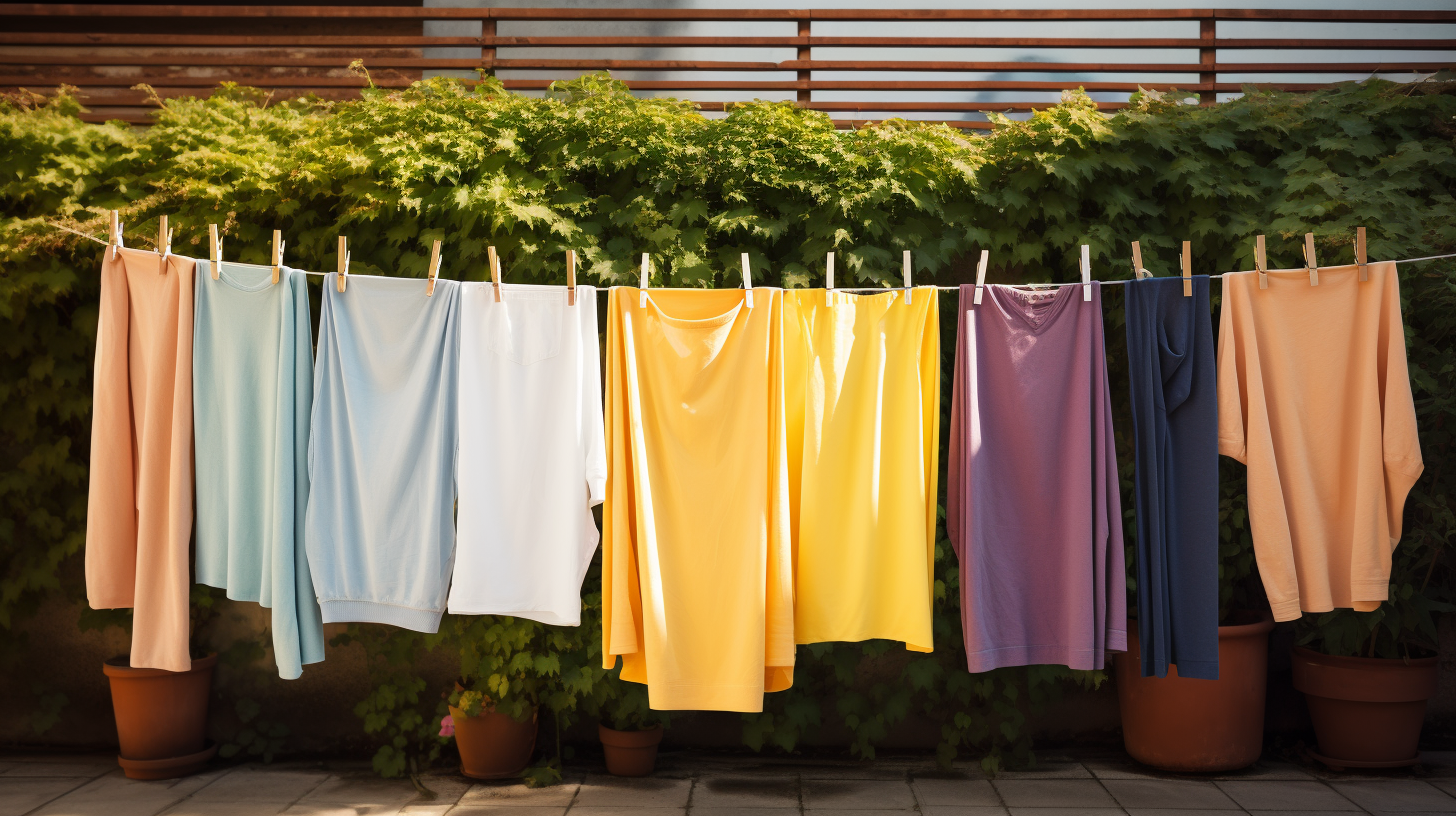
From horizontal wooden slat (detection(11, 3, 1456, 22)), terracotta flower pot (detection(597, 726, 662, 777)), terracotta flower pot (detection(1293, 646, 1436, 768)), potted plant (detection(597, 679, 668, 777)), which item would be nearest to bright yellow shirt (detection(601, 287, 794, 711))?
potted plant (detection(597, 679, 668, 777))

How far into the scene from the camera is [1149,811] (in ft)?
11.4

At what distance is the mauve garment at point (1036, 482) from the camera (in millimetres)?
2994

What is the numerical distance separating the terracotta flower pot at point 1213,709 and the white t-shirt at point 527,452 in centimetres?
255

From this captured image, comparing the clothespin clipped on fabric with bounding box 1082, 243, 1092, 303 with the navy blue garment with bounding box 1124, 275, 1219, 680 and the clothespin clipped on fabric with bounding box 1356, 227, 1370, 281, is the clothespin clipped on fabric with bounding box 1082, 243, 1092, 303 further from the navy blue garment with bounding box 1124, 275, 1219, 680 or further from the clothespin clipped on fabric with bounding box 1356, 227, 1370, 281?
the clothespin clipped on fabric with bounding box 1356, 227, 1370, 281

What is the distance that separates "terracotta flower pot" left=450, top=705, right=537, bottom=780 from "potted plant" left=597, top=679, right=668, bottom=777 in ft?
1.26

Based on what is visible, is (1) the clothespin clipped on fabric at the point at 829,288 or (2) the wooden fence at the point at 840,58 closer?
(1) the clothespin clipped on fabric at the point at 829,288

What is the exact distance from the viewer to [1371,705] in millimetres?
3809

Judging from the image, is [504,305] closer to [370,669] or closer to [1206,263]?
[370,669]

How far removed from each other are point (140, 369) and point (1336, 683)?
5.12 m

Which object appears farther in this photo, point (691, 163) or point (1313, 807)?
point (691, 163)

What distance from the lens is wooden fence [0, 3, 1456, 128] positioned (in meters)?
4.87

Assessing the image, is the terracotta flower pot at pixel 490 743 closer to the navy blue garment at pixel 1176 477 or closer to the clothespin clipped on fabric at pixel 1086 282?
the navy blue garment at pixel 1176 477

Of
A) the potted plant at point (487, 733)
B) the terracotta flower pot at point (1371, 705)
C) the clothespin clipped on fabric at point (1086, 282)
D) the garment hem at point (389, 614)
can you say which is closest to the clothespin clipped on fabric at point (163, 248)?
the garment hem at point (389, 614)

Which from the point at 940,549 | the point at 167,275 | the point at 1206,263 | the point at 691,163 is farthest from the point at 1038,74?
the point at 167,275
